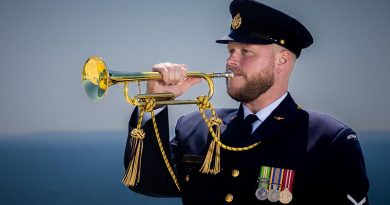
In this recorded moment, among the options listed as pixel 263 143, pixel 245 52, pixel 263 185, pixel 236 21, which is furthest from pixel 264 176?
pixel 236 21

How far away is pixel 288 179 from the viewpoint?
81.7 inches

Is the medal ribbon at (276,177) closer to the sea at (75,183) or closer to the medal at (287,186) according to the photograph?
the medal at (287,186)

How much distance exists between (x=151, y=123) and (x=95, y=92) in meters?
0.35

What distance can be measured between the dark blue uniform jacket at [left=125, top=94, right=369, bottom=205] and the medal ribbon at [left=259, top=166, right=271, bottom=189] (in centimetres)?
2

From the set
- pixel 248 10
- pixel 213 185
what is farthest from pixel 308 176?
pixel 248 10

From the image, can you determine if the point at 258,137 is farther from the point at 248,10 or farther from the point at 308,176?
the point at 248,10

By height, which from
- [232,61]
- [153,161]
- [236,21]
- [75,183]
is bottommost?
[75,183]

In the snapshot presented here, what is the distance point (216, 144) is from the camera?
87.1 inches

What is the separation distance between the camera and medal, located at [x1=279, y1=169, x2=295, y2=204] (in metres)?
2.06

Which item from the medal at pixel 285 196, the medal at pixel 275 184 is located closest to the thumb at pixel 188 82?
the medal at pixel 275 184

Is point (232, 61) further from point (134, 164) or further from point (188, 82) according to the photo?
point (134, 164)

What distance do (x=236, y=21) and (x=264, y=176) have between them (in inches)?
32.3

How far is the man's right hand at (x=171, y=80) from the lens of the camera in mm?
1932

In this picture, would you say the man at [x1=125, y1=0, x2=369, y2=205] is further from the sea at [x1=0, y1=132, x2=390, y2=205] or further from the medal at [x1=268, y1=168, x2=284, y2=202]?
the sea at [x1=0, y1=132, x2=390, y2=205]
